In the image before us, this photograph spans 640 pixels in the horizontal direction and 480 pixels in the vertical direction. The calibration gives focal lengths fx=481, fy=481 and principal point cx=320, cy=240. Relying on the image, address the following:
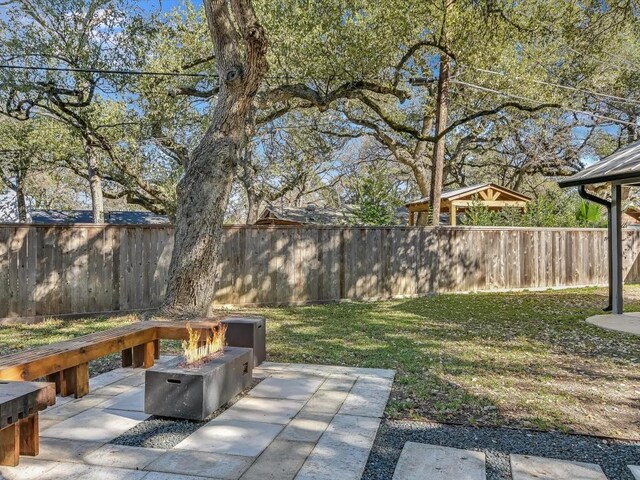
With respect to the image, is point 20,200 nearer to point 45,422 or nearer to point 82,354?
point 82,354

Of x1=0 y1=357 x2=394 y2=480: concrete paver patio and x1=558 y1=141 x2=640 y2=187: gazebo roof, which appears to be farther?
x1=558 y1=141 x2=640 y2=187: gazebo roof

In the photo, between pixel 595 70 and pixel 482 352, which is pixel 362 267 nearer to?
pixel 482 352

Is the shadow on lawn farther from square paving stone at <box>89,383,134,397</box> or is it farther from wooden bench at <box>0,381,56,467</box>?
wooden bench at <box>0,381,56,467</box>

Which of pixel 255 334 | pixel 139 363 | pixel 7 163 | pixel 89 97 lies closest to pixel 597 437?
pixel 255 334

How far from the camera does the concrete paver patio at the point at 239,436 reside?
7.88 feet

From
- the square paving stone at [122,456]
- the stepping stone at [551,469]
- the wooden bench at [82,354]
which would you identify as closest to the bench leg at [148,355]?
the wooden bench at [82,354]

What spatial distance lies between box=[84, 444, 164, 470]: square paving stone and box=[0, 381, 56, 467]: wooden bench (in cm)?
31

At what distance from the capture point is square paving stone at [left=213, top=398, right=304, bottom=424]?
125 inches

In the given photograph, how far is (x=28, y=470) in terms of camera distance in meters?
2.39

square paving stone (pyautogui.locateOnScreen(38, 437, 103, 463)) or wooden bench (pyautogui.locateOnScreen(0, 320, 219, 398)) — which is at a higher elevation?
wooden bench (pyautogui.locateOnScreen(0, 320, 219, 398))

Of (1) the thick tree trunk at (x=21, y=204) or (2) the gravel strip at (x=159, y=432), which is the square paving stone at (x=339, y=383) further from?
(1) the thick tree trunk at (x=21, y=204)

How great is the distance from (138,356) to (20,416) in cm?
221

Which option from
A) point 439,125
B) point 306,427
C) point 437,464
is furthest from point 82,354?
point 439,125

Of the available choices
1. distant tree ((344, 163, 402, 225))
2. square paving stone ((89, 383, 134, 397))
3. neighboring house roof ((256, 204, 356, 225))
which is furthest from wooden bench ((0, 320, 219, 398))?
neighboring house roof ((256, 204, 356, 225))
